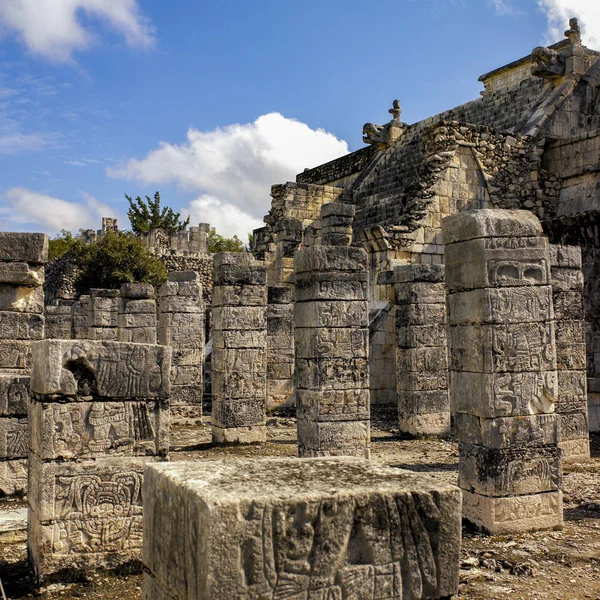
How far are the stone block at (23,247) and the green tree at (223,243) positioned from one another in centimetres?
3772

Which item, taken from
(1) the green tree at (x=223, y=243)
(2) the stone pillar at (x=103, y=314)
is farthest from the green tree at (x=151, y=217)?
(2) the stone pillar at (x=103, y=314)

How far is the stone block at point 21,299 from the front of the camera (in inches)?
351

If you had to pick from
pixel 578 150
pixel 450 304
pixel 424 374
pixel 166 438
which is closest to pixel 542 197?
pixel 578 150

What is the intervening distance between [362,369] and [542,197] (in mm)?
10504

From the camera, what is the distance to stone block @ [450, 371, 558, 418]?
6.15m

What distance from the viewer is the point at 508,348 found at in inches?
244

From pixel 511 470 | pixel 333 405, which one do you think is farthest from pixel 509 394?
pixel 333 405

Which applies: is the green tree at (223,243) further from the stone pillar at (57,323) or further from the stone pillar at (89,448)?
the stone pillar at (89,448)

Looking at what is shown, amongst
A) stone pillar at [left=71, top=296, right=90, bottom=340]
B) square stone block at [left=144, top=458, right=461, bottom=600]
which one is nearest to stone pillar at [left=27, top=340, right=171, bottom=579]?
square stone block at [left=144, top=458, right=461, bottom=600]

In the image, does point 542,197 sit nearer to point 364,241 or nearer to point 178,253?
point 364,241

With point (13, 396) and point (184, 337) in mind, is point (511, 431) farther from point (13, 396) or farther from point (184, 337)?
point (184, 337)

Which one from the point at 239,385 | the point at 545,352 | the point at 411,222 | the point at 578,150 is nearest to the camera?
the point at 545,352

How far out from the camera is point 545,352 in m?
6.34

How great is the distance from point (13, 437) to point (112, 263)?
79.0 feet
